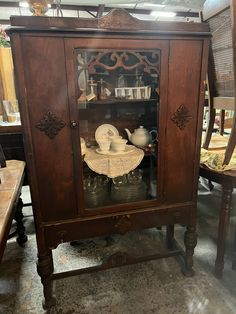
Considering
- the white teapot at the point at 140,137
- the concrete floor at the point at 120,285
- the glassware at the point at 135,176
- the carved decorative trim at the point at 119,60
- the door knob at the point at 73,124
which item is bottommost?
the concrete floor at the point at 120,285

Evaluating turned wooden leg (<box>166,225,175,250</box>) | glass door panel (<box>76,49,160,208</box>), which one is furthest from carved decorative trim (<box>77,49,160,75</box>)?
turned wooden leg (<box>166,225,175,250</box>)

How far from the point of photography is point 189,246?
4.62 feet

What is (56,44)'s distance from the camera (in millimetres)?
934

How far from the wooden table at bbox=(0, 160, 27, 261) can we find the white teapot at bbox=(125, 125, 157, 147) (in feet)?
2.14

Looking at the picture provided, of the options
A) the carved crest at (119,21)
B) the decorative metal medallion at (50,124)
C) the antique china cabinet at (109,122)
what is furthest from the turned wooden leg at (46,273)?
the carved crest at (119,21)

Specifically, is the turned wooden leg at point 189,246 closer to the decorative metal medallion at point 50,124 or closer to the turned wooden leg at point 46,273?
the turned wooden leg at point 46,273

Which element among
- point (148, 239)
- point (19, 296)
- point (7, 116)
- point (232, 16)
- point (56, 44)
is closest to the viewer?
point (56, 44)

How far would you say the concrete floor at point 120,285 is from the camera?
1278 millimetres

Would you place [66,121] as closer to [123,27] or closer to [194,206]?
[123,27]

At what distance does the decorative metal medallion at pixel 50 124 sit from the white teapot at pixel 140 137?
448mm

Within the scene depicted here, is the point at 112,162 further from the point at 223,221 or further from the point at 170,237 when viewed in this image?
the point at 170,237

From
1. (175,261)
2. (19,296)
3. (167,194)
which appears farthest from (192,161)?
(19,296)

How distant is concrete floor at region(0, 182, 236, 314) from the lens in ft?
4.19

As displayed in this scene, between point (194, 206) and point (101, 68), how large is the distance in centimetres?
89
